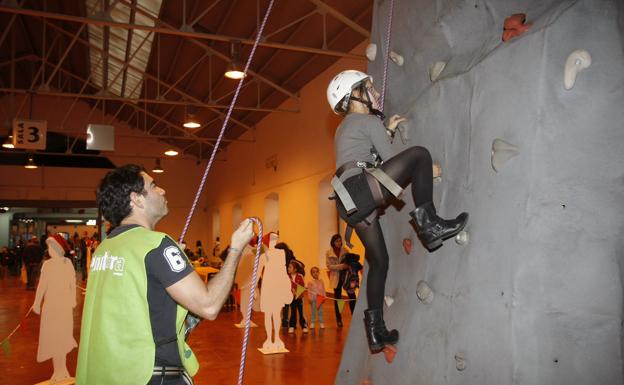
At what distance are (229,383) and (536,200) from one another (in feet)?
14.6

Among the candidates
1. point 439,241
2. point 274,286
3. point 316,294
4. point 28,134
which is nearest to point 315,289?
point 316,294

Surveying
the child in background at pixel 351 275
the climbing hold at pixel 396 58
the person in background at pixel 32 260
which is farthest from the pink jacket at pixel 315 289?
the person in background at pixel 32 260

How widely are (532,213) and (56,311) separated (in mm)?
5873

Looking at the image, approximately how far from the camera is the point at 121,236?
77.3 inches

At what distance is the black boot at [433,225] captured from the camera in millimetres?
Result: 2250

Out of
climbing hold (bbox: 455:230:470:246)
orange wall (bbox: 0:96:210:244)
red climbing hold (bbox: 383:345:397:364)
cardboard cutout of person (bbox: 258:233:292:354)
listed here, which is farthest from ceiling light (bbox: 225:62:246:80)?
orange wall (bbox: 0:96:210:244)

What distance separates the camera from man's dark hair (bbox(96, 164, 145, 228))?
2.10 metres

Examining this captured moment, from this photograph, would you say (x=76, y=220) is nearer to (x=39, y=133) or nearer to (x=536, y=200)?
(x=39, y=133)

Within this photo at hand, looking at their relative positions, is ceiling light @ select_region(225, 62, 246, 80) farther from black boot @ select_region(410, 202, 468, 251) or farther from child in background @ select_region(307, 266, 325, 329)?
black boot @ select_region(410, 202, 468, 251)

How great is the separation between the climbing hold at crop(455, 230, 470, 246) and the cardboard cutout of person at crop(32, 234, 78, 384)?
17.1ft

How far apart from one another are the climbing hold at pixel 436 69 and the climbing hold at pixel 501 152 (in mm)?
761

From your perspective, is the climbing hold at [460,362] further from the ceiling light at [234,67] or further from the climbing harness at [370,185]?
the ceiling light at [234,67]

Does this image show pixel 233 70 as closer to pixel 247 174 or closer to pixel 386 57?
pixel 386 57

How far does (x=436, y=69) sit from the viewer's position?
2.74 meters
